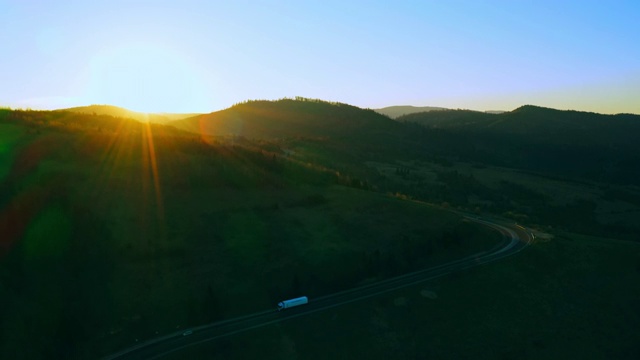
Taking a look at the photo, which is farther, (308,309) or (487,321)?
(487,321)

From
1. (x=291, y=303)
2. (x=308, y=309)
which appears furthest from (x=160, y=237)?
(x=308, y=309)

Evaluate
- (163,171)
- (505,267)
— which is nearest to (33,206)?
(163,171)

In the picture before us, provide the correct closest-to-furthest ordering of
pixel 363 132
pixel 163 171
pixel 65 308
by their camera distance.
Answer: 1. pixel 65 308
2. pixel 163 171
3. pixel 363 132

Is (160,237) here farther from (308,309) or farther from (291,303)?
(308,309)

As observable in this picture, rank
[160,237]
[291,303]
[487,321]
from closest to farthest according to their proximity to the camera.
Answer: [291,303]
[487,321]
[160,237]

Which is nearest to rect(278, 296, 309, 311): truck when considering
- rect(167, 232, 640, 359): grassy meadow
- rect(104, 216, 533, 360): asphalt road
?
rect(104, 216, 533, 360): asphalt road

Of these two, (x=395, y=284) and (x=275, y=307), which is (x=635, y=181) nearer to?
(x=395, y=284)
